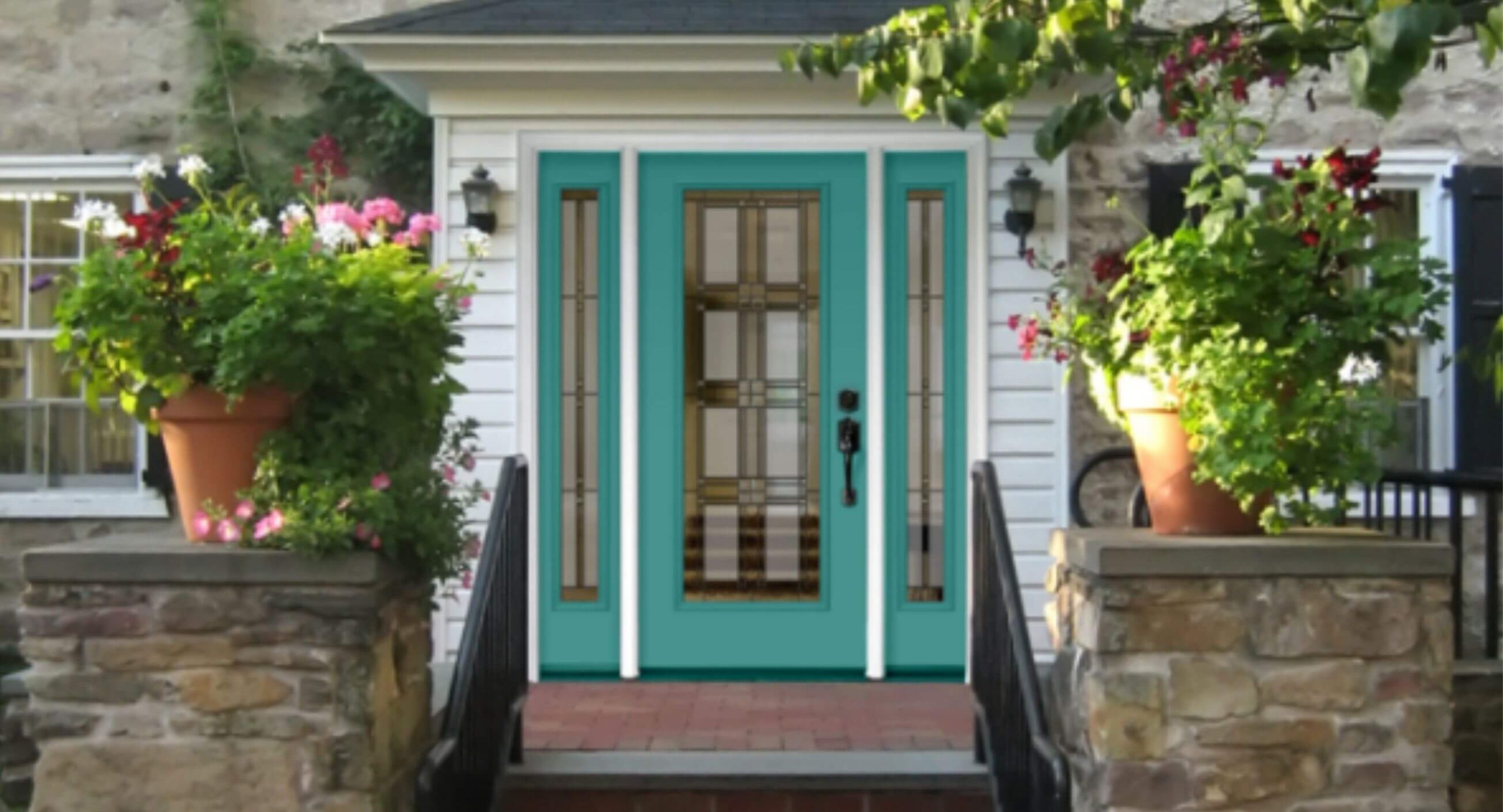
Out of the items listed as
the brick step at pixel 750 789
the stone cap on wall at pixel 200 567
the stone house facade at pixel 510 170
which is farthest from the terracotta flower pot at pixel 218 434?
the stone house facade at pixel 510 170

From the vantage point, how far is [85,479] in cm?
819

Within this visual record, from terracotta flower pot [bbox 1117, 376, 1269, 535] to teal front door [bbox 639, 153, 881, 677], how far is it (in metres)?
2.54

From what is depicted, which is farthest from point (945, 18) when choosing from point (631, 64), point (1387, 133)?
point (1387, 133)

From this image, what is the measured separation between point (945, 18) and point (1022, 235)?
288cm

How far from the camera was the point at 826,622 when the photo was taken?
7.30m

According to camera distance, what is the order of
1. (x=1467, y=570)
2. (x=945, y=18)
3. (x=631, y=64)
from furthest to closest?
(x=1467, y=570), (x=631, y=64), (x=945, y=18)

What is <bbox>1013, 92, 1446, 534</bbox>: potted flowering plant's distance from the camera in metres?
4.49

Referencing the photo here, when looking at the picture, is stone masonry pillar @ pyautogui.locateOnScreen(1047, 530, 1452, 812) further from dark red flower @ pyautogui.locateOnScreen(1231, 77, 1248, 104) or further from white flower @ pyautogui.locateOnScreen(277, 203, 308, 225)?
white flower @ pyautogui.locateOnScreen(277, 203, 308, 225)

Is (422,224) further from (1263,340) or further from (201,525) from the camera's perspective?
(1263,340)

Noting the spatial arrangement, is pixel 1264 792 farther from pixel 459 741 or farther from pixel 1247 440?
pixel 459 741

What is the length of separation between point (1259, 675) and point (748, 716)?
2.28 m

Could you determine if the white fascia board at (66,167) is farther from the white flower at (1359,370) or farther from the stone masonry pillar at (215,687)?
the white flower at (1359,370)

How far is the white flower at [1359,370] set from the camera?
14.8 feet

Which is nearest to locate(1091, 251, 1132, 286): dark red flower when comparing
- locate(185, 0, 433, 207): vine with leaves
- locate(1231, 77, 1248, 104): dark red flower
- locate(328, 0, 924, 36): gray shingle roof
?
locate(1231, 77, 1248, 104): dark red flower
